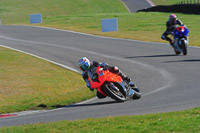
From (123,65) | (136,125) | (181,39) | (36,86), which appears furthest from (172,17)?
(136,125)

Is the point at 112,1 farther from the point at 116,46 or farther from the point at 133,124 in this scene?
the point at 133,124

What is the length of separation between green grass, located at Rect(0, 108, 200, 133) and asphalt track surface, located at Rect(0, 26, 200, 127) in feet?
4.07

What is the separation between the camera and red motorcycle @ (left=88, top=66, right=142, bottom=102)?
12.5 m

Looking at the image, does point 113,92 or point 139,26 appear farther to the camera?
point 139,26

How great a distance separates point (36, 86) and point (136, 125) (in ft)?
28.7

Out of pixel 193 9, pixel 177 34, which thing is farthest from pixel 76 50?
pixel 193 9

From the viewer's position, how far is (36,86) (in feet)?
54.6

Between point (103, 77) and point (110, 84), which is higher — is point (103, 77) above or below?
above

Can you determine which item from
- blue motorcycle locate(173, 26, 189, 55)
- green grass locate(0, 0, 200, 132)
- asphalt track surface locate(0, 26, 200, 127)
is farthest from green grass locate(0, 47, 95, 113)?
blue motorcycle locate(173, 26, 189, 55)

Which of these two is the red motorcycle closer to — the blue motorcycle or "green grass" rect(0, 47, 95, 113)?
"green grass" rect(0, 47, 95, 113)

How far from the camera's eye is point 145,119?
914cm

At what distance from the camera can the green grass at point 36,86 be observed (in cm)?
1425

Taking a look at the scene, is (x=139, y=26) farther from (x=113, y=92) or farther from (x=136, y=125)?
(x=136, y=125)

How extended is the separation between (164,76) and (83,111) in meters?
5.77
